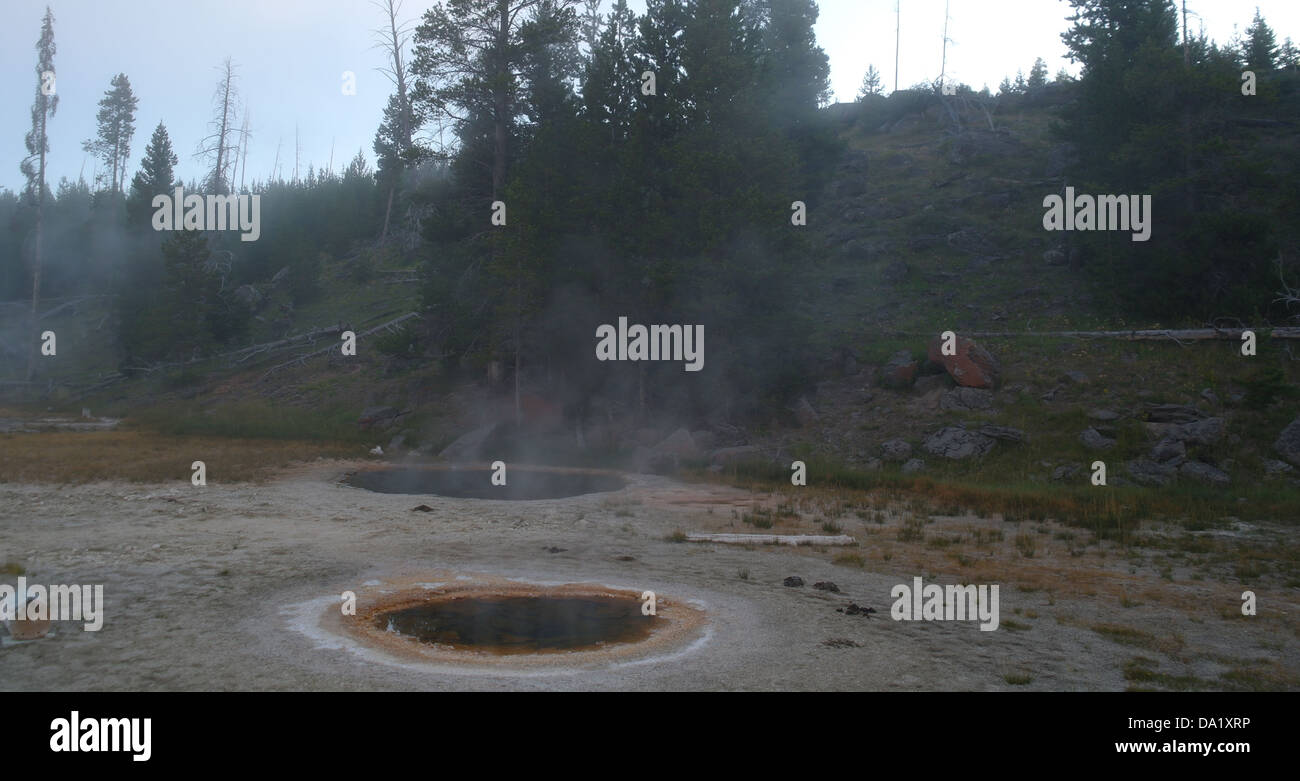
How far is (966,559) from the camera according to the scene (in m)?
13.3

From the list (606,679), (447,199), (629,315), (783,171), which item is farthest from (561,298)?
(606,679)

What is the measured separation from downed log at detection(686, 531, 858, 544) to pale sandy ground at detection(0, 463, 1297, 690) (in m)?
0.31

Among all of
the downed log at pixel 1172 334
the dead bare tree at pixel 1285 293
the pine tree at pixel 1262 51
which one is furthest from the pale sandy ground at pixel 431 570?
the pine tree at pixel 1262 51

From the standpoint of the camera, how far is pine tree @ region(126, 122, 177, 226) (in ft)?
169

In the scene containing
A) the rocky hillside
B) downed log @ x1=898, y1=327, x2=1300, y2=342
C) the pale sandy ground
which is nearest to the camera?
the pale sandy ground

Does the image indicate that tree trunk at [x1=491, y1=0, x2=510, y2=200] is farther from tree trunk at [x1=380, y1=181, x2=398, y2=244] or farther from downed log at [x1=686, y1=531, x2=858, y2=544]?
tree trunk at [x1=380, y1=181, x2=398, y2=244]

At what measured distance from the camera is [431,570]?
39.4ft

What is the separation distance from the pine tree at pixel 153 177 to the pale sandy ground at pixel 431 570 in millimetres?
40379

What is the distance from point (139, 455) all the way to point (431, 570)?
16.7 m

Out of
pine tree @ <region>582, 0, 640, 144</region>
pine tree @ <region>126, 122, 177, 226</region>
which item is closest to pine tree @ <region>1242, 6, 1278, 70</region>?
pine tree @ <region>582, 0, 640, 144</region>

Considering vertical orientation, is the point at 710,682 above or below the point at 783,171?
below

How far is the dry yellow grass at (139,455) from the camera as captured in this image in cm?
2042

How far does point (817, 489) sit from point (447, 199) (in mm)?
17654
